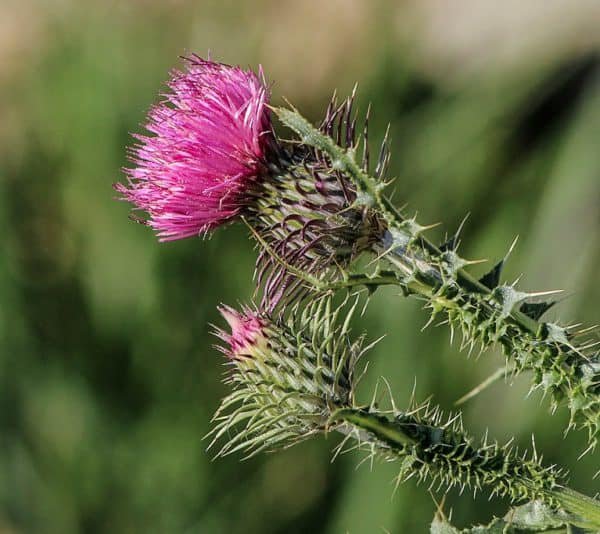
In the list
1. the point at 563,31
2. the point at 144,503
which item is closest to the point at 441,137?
the point at 563,31

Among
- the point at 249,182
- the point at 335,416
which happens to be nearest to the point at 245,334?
the point at 249,182

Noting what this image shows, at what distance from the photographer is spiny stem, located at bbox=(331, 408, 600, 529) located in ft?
4.96

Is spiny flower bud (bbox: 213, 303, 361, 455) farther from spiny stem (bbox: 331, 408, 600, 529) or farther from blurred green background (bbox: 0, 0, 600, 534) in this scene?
blurred green background (bbox: 0, 0, 600, 534)

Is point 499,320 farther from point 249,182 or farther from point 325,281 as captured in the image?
point 249,182

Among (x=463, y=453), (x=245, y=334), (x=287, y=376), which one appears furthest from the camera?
(x=245, y=334)

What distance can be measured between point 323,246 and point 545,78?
5085mm


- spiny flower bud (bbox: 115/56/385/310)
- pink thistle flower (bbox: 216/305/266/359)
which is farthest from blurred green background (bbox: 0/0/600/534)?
spiny flower bud (bbox: 115/56/385/310)

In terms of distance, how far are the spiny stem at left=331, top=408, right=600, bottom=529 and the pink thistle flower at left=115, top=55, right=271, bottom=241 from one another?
0.58 m

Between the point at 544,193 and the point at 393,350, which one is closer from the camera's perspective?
the point at 393,350

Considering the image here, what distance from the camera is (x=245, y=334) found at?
1.95m

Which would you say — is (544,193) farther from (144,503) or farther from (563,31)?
(144,503)

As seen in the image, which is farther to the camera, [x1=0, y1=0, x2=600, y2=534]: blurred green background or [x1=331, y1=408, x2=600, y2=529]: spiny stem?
[x1=0, y1=0, x2=600, y2=534]: blurred green background

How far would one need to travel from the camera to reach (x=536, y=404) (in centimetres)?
493

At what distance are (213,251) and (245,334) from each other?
11.1 feet
